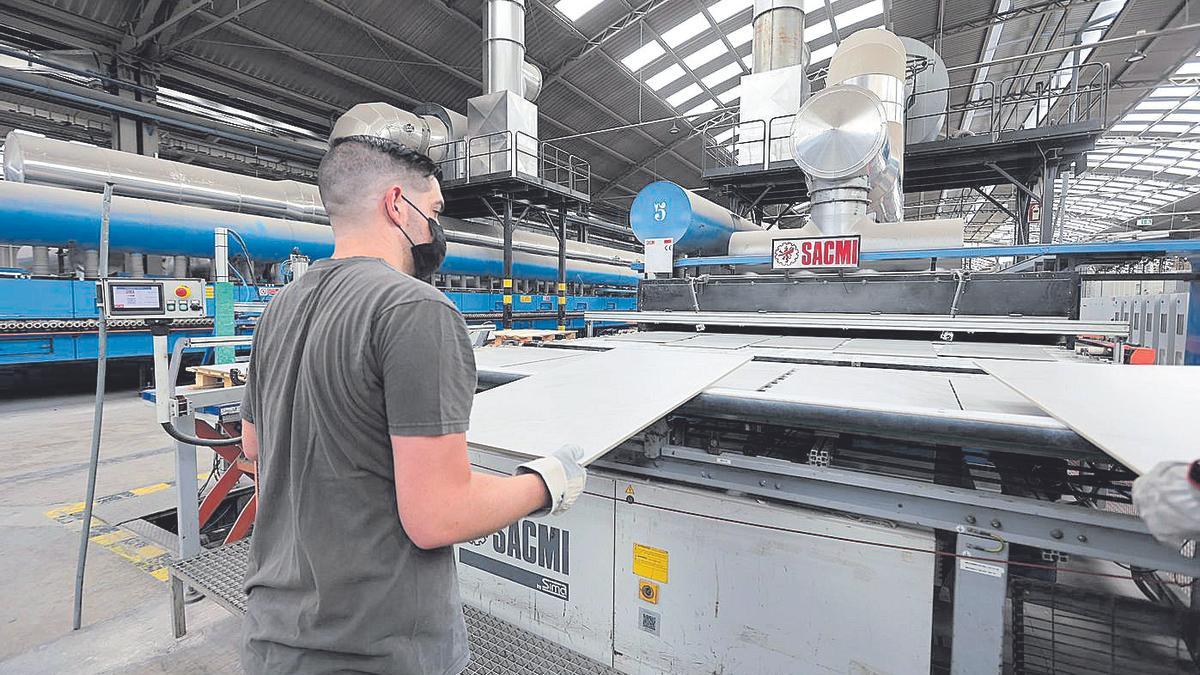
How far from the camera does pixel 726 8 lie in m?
10.4

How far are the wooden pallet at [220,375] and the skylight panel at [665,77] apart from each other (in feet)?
38.5

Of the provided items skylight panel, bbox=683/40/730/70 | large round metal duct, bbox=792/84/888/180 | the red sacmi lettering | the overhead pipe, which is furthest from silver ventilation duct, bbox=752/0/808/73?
the overhead pipe

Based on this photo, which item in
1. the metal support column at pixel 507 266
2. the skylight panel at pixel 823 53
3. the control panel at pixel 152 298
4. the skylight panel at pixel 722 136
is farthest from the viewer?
the skylight panel at pixel 823 53

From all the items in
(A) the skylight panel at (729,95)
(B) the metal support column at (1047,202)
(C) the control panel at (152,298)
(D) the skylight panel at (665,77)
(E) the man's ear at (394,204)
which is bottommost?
(C) the control panel at (152,298)

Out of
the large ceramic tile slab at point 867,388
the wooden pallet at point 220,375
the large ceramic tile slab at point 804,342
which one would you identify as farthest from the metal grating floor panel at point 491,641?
the large ceramic tile slab at point 804,342

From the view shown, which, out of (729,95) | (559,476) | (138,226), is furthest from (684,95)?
(559,476)

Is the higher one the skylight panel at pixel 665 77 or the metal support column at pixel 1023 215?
the skylight panel at pixel 665 77

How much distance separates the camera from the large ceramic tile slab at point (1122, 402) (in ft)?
3.14

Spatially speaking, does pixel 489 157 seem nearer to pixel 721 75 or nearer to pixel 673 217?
pixel 673 217

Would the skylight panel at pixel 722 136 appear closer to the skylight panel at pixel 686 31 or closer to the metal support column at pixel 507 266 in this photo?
the skylight panel at pixel 686 31

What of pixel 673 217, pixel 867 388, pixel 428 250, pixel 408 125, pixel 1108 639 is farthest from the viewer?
pixel 408 125

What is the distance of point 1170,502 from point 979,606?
0.80m

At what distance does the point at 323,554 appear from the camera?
0.87 metres

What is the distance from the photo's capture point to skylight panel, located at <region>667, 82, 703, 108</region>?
13156 mm
